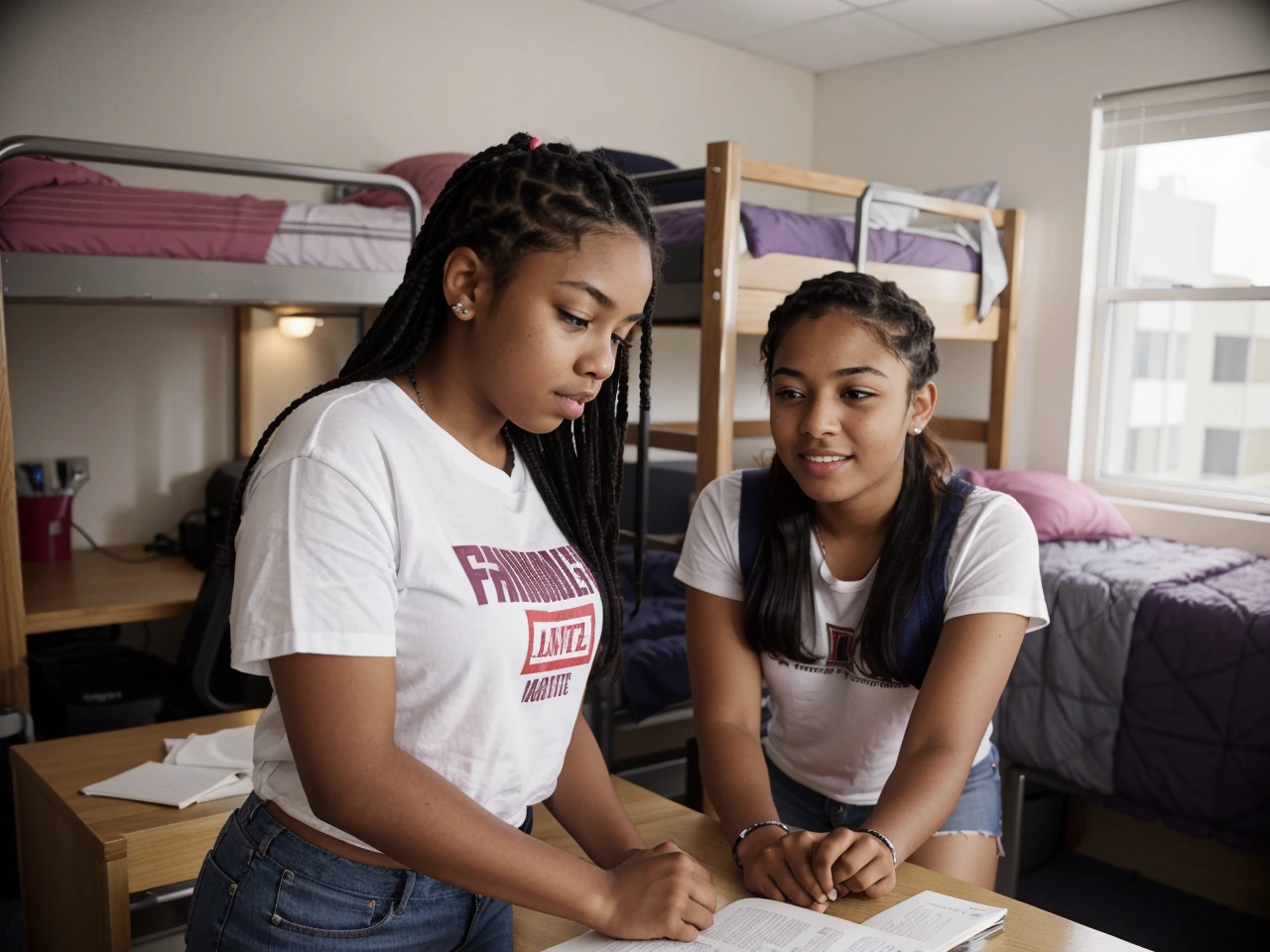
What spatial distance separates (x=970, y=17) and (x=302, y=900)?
3.74 m

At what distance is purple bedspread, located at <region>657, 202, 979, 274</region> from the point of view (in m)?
2.73

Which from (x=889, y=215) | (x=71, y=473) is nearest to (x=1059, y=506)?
(x=889, y=215)

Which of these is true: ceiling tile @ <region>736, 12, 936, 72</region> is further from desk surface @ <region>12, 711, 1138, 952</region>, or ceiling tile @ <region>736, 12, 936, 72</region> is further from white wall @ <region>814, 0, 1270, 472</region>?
desk surface @ <region>12, 711, 1138, 952</region>

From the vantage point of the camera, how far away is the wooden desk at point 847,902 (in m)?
0.97

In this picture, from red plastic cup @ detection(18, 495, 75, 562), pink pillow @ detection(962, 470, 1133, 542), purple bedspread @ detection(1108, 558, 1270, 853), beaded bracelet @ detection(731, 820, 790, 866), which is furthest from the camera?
pink pillow @ detection(962, 470, 1133, 542)

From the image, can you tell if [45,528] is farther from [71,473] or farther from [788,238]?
[788,238]

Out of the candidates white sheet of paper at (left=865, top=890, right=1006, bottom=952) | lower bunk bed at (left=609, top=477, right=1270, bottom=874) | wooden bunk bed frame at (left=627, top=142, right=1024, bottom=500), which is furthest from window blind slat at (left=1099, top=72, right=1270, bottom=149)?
white sheet of paper at (left=865, top=890, right=1006, bottom=952)

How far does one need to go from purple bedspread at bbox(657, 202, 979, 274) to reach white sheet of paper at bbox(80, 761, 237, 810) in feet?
4.94

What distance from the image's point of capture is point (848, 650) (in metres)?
1.42

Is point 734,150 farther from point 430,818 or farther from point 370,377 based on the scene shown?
point 430,818

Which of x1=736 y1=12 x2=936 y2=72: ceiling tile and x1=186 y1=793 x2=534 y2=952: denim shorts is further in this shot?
x1=736 y1=12 x2=936 y2=72: ceiling tile

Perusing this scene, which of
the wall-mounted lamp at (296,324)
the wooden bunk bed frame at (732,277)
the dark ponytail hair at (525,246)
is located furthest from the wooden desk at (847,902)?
the wall-mounted lamp at (296,324)

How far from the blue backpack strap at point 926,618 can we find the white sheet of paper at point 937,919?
36 centimetres

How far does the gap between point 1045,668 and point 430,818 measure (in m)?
2.34
